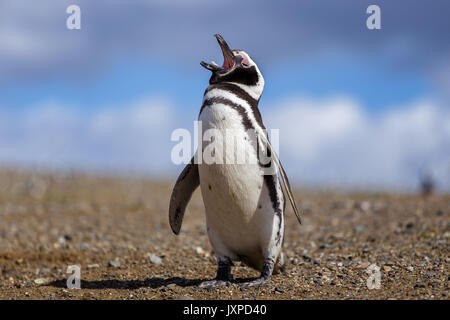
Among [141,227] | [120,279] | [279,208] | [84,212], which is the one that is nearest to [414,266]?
[279,208]

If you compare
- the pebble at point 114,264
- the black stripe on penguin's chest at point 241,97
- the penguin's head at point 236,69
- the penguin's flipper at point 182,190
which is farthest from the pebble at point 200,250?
the penguin's head at point 236,69

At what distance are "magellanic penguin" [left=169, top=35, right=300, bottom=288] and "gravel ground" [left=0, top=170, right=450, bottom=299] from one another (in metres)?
0.39

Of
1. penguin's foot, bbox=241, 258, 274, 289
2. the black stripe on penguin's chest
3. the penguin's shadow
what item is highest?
the black stripe on penguin's chest

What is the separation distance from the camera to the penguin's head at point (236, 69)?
4.98 metres

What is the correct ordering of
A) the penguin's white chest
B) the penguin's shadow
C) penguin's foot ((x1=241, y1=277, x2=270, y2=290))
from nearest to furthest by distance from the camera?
the penguin's white chest
penguin's foot ((x1=241, y1=277, x2=270, y2=290))
the penguin's shadow

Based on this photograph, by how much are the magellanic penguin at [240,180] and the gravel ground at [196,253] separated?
0.39 meters

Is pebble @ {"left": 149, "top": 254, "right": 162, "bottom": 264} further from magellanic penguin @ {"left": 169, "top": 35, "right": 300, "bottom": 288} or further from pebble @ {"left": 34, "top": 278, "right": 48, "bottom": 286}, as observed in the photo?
magellanic penguin @ {"left": 169, "top": 35, "right": 300, "bottom": 288}

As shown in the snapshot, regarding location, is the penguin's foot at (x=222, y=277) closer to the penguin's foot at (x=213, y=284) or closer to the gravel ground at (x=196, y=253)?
the penguin's foot at (x=213, y=284)

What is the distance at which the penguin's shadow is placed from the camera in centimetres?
538

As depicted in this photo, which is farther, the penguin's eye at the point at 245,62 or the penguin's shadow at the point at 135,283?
the penguin's shadow at the point at 135,283

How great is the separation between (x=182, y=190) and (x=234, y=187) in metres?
0.96

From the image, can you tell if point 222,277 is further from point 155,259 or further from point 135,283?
point 155,259

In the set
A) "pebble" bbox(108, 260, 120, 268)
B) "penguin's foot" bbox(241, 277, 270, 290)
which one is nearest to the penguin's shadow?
"penguin's foot" bbox(241, 277, 270, 290)

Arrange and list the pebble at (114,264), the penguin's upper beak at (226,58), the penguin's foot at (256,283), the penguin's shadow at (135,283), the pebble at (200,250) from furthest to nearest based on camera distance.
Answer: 1. the pebble at (200,250)
2. the pebble at (114,264)
3. the penguin's shadow at (135,283)
4. the penguin's upper beak at (226,58)
5. the penguin's foot at (256,283)
